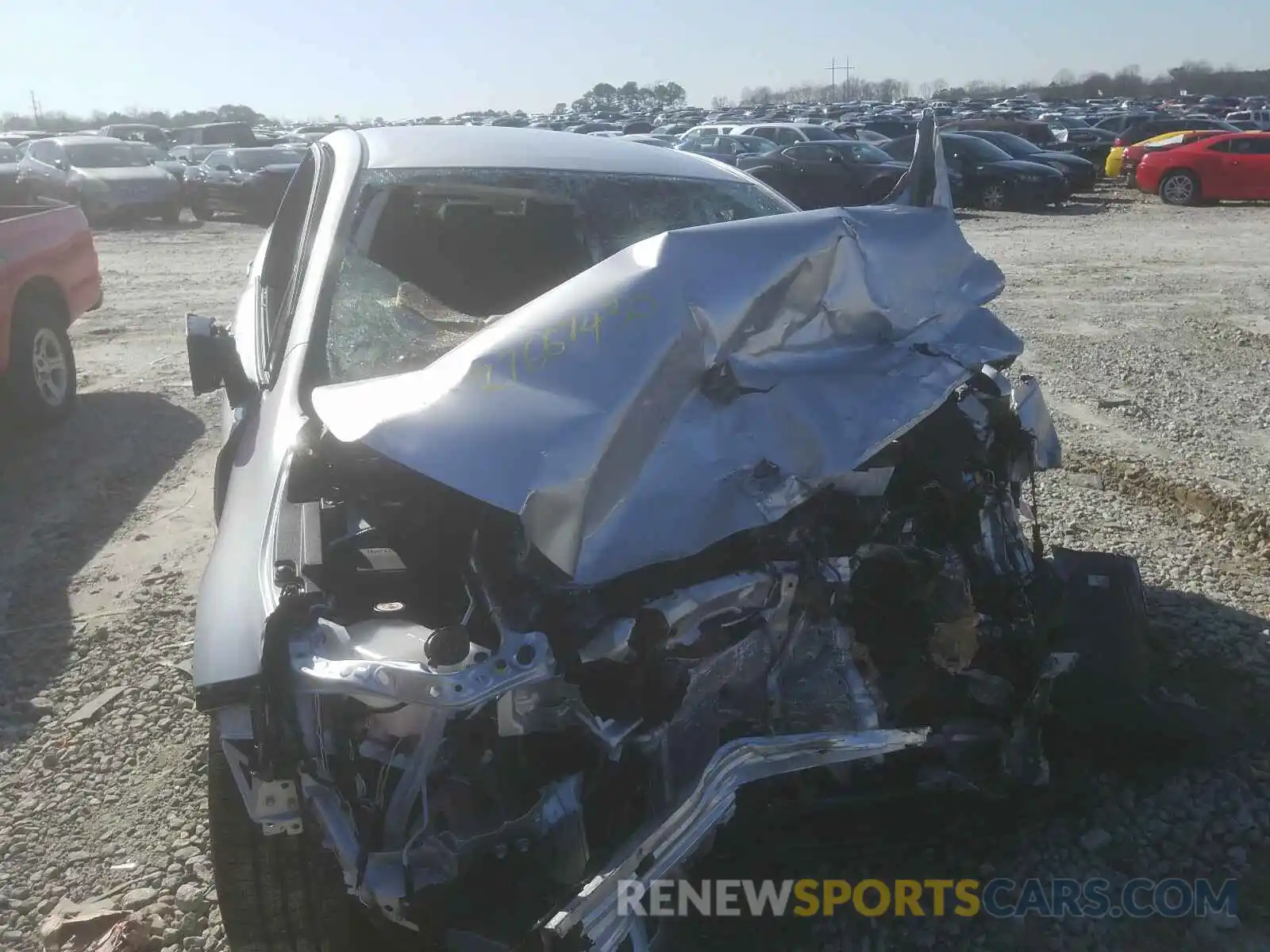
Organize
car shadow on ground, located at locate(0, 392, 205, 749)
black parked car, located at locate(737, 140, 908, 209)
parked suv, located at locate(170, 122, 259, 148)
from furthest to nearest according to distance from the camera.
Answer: parked suv, located at locate(170, 122, 259, 148) < black parked car, located at locate(737, 140, 908, 209) < car shadow on ground, located at locate(0, 392, 205, 749)

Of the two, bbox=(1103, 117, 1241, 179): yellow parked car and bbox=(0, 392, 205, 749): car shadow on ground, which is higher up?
bbox=(1103, 117, 1241, 179): yellow parked car

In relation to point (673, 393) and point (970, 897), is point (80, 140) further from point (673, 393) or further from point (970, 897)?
point (970, 897)

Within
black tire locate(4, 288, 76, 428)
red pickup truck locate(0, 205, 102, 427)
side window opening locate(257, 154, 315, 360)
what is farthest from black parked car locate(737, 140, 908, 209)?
side window opening locate(257, 154, 315, 360)

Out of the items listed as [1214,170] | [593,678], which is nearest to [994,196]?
[1214,170]

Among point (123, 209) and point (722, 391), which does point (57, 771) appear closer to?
point (722, 391)

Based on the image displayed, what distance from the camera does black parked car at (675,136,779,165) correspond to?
19.1 meters

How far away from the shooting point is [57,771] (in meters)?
3.03

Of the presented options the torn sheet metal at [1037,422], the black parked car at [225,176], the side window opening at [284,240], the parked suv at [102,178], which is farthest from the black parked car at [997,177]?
the torn sheet metal at [1037,422]

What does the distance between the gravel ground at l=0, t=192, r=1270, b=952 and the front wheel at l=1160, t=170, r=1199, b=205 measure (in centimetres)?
1191

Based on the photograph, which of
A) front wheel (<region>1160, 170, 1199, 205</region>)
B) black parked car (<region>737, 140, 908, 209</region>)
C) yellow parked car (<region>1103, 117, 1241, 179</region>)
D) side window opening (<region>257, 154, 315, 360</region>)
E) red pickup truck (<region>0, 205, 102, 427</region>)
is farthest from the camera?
yellow parked car (<region>1103, 117, 1241, 179</region>)

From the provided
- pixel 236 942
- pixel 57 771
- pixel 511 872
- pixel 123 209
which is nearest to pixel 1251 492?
pixel 511 872

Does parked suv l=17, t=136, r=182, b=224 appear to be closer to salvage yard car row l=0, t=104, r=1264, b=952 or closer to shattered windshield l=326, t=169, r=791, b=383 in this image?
shattered windshield l=326, t=169, r=791, b=383

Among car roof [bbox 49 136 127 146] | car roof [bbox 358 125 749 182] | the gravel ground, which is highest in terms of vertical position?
car roof [bbox 49 136 127 146]

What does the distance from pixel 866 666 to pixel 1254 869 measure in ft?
3.80
